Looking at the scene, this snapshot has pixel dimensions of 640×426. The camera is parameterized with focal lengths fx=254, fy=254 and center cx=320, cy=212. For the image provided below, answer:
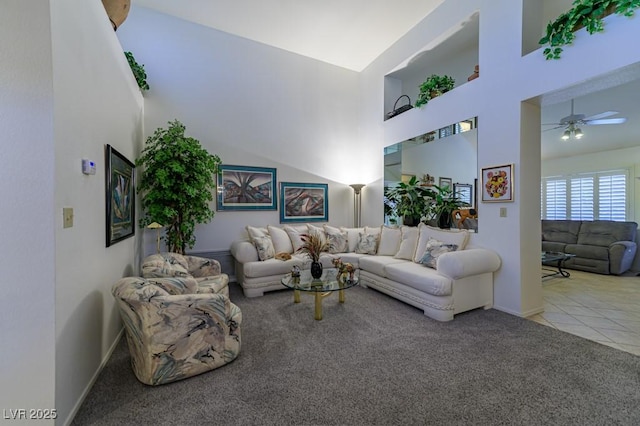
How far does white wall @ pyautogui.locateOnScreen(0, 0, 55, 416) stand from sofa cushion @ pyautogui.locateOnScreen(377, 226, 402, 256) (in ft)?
12.9

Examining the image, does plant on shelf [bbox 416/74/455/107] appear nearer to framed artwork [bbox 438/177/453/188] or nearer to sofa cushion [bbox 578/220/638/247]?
framed artwork [bbox 438/177/453/188]

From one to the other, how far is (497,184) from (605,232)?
4.12 meters

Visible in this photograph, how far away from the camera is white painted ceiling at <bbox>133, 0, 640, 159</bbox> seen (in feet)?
12.3

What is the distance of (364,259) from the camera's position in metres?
4.09

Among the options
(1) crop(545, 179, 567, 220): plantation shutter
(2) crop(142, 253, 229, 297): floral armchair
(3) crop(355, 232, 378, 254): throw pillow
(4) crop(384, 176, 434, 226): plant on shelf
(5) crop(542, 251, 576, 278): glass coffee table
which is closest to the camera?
(2) crop(142, 253, 229, 297): floral armchair

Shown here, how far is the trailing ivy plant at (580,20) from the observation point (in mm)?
2098

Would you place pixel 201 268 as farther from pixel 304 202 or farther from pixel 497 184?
pixel 497 184

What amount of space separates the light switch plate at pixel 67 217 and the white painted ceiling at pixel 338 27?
12.3 ft

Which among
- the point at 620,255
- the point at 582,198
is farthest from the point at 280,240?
the point at 582,198

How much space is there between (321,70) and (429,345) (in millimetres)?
5261

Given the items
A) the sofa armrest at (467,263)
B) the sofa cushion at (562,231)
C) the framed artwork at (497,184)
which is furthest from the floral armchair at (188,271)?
the sofa cushion at (562,231)

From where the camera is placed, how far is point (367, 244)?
4559 mm

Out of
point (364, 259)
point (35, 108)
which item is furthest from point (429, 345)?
point (35, 108)

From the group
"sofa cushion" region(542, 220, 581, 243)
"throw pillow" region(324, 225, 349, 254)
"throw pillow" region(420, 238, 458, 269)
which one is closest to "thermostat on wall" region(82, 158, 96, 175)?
"throw pillow" region(324, 225, 349, 254)
